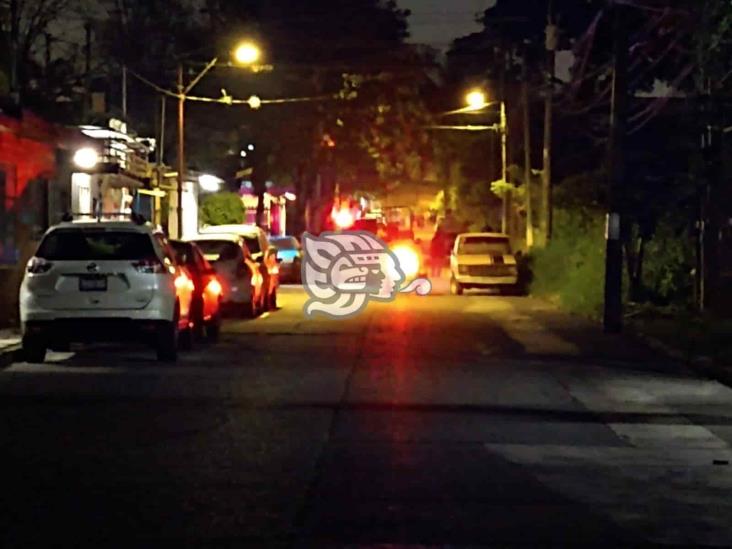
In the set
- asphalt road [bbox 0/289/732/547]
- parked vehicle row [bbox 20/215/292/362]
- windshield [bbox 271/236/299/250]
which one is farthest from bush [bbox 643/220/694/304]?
windshield [bbox 271/236/299/250]

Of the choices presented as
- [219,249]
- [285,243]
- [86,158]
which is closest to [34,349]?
A: [219,249]

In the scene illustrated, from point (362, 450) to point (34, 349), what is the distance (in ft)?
25.8

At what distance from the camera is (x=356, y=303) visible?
108 ft

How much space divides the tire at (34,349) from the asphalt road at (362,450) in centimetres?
14

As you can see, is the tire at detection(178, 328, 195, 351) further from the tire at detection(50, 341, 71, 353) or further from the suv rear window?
the suv rear window

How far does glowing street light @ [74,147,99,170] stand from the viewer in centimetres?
3362

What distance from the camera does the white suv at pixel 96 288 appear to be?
1817cm

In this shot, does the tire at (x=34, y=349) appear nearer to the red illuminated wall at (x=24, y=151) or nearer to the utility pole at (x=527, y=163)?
the red illuminated wall at (x=24, y=151)

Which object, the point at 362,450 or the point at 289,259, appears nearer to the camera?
the point at 362,450

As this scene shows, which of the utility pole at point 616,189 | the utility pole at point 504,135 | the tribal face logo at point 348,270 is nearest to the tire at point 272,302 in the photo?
the tribal face logo at point 348,270

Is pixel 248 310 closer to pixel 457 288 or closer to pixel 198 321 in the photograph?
pixel 198 321

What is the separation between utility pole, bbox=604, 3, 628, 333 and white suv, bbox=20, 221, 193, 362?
9189mm

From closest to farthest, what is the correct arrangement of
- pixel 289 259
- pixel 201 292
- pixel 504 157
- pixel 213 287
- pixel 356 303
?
1. pixel 201 292
2. pixel 213 287
3. pixel 356 303
4. pixel 289 259
5. pixel 504 157

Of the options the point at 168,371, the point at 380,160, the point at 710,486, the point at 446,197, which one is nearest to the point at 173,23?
the point at 380,160
